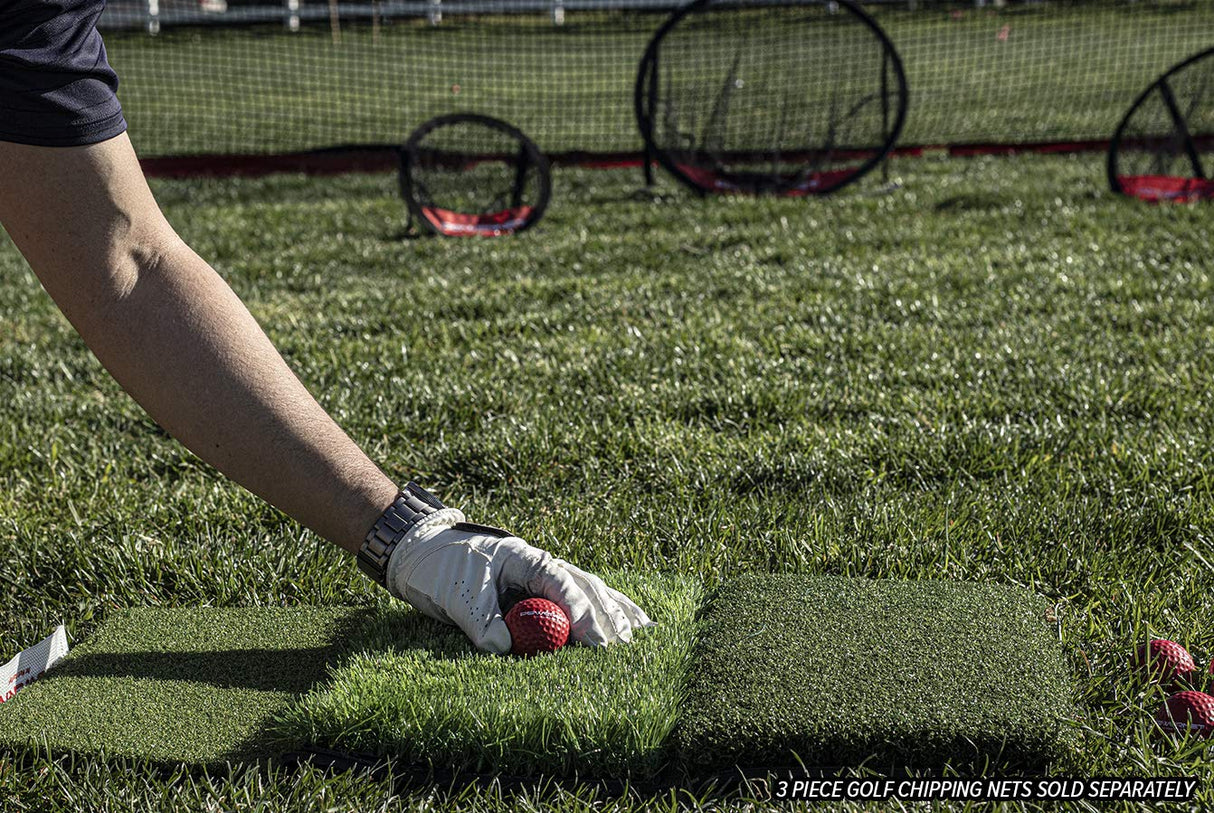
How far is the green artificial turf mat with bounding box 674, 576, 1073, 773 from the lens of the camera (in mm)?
1910

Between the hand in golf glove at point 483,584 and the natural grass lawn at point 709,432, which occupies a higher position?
the hand in golf glove at point 483,584

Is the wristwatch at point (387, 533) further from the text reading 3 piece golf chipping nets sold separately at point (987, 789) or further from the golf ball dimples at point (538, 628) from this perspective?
the text reading 3 piece golf chipping nets sold separately at point (987, 789)

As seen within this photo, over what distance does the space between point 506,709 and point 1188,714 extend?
1.17m

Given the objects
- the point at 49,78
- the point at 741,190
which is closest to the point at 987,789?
the point at 49,78

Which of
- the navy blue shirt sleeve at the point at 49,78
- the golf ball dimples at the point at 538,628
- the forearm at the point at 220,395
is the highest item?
the navy blue shirt sleeve at the point at 49,78

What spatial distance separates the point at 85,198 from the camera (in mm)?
2074

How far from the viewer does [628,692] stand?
2.00 meters

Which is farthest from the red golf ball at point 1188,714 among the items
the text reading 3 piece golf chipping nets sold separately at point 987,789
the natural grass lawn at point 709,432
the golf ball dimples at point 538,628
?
the golf ball dimples at point 538,628

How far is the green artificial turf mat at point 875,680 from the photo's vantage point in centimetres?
191

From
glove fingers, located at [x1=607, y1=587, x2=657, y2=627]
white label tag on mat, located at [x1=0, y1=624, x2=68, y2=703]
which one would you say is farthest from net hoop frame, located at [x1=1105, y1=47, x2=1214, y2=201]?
white label tag on mat, located at [x1=0, y1=624, x2=68, y2=703]

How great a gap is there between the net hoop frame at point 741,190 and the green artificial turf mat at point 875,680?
5542 millimetres

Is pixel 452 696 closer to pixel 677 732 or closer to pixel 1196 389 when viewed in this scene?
pixel 677 732

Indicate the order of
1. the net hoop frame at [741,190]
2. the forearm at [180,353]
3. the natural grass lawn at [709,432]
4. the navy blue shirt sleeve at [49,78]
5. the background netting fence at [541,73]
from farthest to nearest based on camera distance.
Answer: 1. the background netting fence at [541,73]
2. the net hoop frame at [741,190]
3. the natural grass lawn at [709,432]
4. the forearm at [180,353]
5. the navy blue shirt sleeve at [49,78]

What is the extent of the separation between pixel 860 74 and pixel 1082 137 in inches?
116
